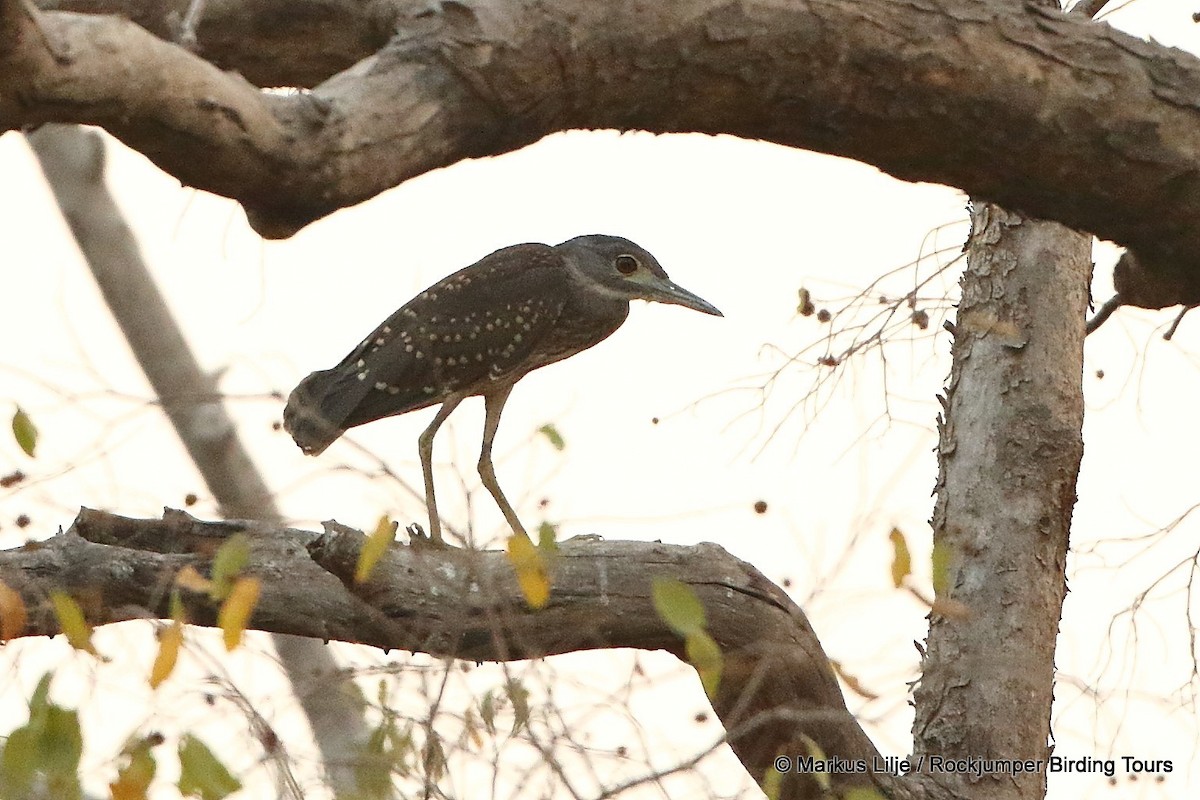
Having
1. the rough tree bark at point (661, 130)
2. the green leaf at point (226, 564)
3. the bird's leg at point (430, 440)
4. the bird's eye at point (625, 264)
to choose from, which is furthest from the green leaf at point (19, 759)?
the bird's eye at point (625, 264)

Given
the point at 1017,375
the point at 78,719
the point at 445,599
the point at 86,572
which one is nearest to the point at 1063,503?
the point at 1017,375

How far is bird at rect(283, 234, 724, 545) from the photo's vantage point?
5012 millimetres

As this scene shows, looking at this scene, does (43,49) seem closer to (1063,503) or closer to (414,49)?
(414,49)

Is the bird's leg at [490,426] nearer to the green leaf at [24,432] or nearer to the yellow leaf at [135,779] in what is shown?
the green leaf at [24,432]

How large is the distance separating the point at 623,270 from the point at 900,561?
324 centimetres

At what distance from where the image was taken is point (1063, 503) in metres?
4.67

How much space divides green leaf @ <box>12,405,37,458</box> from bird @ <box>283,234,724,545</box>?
6.87 ft

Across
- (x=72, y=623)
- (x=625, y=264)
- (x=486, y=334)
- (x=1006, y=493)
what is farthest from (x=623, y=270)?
(x=72, y=623)

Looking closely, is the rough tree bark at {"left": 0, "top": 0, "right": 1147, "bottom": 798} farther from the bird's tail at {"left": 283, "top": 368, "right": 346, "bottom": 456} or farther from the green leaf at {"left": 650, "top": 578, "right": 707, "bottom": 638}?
the bird's tail at {"left": 283, "top": 368, "right": 346, "bottom": 456}

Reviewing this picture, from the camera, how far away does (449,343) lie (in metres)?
5.12

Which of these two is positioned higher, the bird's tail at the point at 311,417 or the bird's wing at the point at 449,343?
the bird's wing at the point at 449,343

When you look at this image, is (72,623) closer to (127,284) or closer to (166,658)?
(166,658)

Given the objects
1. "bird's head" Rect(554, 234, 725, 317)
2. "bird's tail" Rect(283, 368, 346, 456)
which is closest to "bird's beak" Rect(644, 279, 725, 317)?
"bird's head" Rect(554, 234, 725, 317)

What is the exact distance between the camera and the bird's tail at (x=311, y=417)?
15.5 feet
